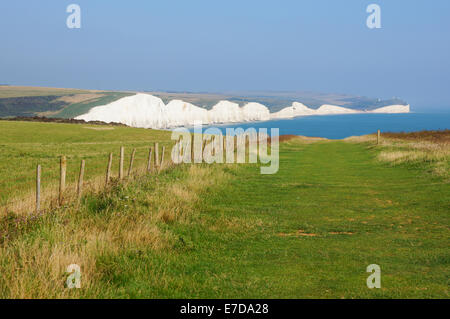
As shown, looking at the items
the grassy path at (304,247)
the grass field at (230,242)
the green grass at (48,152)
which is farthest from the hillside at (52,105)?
the grassy path at (304,247)

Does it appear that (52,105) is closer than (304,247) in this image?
No

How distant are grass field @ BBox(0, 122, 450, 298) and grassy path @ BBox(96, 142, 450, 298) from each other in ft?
0.09

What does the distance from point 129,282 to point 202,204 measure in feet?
21.1

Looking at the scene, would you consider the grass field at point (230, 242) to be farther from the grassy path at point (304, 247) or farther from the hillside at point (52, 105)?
the hillside at point (52, 105)

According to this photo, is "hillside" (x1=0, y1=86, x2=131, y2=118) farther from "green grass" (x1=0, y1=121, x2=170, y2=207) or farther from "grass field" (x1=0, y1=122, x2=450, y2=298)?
"grass field" (x1=0, y1=122, x2=450, y2=298)

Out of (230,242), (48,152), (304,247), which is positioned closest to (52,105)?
(48,152)

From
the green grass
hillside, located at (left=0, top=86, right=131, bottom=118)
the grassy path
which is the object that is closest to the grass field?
the grassy path

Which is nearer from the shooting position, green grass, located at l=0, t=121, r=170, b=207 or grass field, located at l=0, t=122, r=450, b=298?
grass field, located at l=0, t=122, r=450, b=298

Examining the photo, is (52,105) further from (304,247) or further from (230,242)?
(304,247)

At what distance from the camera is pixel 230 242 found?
9.46m

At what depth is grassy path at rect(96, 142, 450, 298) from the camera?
676 centimetres

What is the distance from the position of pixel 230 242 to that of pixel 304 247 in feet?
4.96

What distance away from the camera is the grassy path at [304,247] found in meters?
6.76

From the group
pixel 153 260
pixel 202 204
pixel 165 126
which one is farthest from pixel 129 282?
pixel 165 126
